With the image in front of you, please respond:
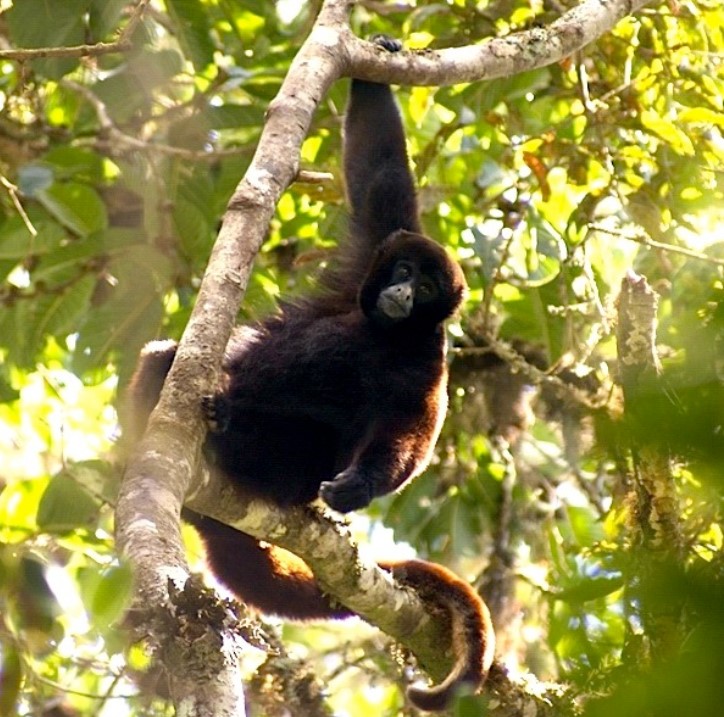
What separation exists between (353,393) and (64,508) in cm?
110

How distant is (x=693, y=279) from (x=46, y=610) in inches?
118

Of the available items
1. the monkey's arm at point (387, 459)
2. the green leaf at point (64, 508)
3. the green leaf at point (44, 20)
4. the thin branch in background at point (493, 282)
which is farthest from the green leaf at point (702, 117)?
the green leaf at point (64, 508)

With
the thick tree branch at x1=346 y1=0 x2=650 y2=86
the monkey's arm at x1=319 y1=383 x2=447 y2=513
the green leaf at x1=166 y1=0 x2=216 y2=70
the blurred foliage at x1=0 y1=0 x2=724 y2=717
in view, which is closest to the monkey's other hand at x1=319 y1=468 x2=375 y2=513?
the monkey's arm at x1=319 y1=383 x2=447 y2=513

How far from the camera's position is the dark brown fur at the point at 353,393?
377 centimetres

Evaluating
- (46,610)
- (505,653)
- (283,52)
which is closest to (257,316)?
(283,52)

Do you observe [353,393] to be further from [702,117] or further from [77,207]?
[702,117]

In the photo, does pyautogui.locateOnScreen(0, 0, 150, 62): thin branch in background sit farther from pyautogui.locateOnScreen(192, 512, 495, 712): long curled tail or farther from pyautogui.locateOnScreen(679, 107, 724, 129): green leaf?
pyautogui.locateOnScreen(679, 107, 724, 129): green leaf

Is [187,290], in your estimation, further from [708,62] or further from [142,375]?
[708,62]

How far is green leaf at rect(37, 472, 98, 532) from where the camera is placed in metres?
3.83

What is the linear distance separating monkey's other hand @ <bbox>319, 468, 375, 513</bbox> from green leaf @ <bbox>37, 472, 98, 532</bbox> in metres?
0.92

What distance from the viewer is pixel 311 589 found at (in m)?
4.10

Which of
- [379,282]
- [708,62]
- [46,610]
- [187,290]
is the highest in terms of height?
[46,610]

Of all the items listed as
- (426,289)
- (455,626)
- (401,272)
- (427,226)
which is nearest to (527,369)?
(426,289)

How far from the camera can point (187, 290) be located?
5238mm
